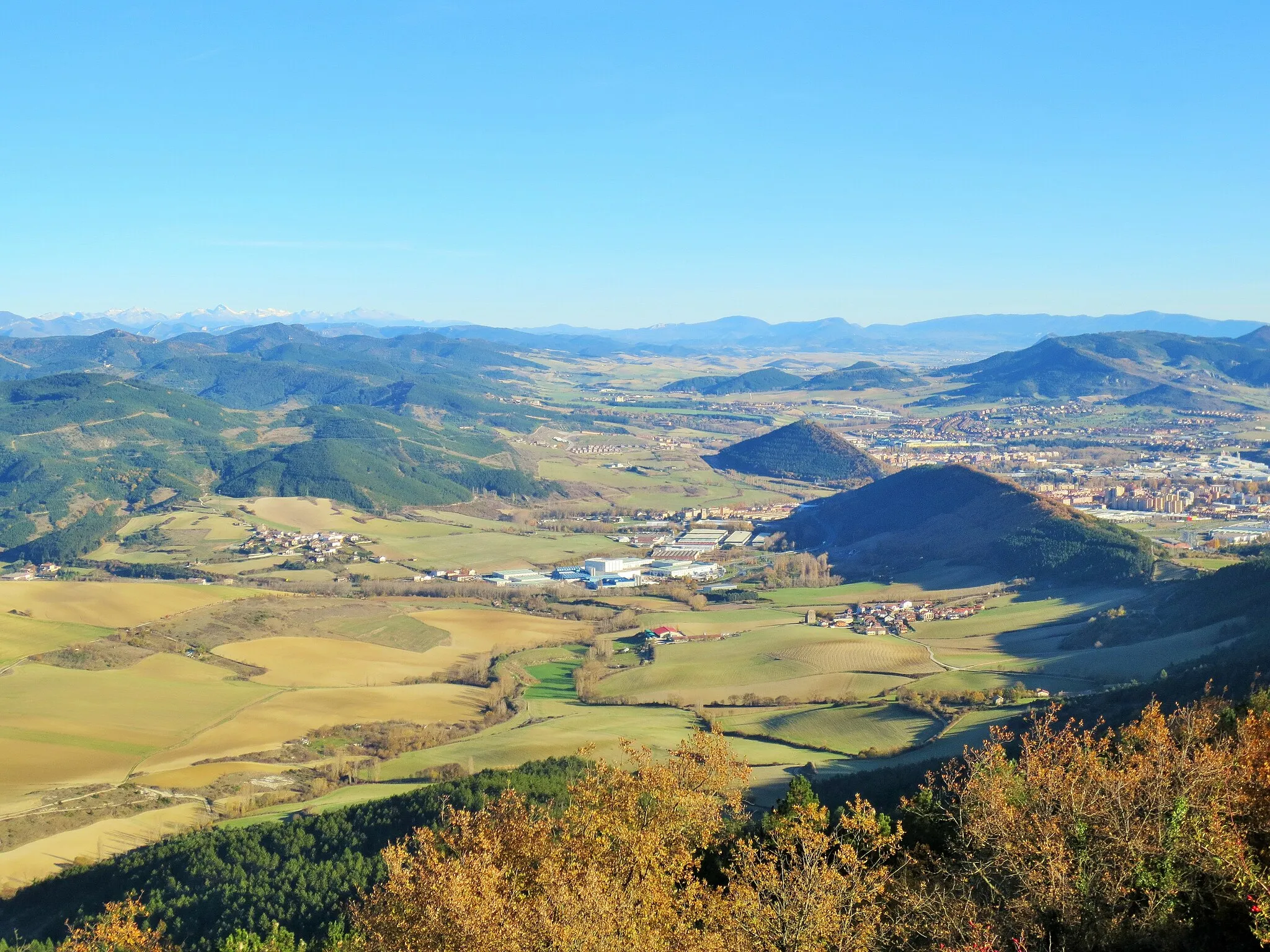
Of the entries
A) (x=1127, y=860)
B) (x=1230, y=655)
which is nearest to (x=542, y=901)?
(x=1127, y=860)

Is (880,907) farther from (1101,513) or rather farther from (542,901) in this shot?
(1101,513)

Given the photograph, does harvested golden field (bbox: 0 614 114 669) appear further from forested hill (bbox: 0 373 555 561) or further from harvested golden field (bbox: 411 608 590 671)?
forested hill (bbox: 0 373 555 561)

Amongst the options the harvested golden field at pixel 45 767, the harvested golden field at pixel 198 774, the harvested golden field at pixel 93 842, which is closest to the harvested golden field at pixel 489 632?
the harvested golden field at pixel 198 774

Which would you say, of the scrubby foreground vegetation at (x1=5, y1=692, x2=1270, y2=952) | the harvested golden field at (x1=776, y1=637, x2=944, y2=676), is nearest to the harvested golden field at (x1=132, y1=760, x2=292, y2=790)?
the scrubby foreground vegetation at (x1=5, y1=692, x2=1270, y2=952)

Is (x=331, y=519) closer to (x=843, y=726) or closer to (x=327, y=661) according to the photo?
(x=327, y=661)

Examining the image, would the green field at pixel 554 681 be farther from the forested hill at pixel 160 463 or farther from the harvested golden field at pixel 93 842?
the forested hill at pixel 160 463

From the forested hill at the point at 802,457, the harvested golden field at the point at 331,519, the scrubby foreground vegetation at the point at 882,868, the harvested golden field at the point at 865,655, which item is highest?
the scrubby foreground vegetation at the point at 882,868
